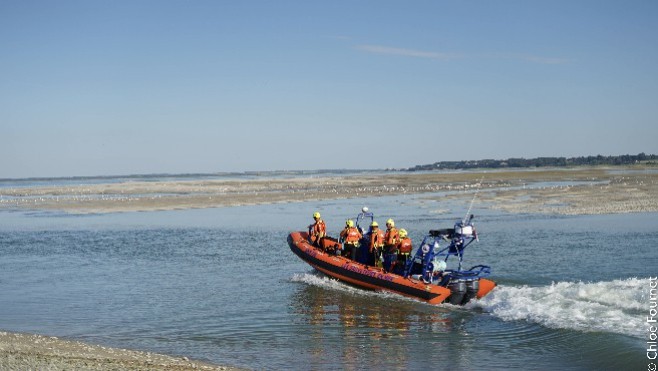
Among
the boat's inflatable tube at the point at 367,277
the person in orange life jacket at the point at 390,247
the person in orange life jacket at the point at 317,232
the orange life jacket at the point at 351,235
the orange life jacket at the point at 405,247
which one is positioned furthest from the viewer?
the person in orange life jacket at the point at 317,232

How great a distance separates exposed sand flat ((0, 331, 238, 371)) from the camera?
8391mm

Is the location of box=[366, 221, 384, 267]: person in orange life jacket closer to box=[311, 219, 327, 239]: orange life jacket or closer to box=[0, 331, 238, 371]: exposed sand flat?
box=[311, 219, 327, 239]: orange life jacket

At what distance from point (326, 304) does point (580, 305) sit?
4935mm

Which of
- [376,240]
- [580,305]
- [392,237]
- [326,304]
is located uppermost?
[392,237]

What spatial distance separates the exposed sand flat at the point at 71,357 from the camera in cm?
839

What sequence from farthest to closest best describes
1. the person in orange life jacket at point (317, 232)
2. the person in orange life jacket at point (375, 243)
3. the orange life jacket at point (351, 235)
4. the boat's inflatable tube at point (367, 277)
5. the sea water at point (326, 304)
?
the person in orange life jacket at point (317, 232)
the orange life jacket at point (351, 235)
the person in orange life jacket at point (375, 243)
the boat's inflatable tube at point (367, 277)
the sea water at point (326, 304)

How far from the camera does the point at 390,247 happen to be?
49.6 ft

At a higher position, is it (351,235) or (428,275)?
(351,235)

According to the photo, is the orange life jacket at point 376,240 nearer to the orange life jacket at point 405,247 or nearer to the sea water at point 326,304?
the orange life jacket at point 405,247

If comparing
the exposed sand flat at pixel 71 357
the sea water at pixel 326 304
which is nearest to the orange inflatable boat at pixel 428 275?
the sea water at pixel 326 304

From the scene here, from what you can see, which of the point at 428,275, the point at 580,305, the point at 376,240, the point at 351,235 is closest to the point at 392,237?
the point at 376,240

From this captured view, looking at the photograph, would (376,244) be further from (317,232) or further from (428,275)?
(317,232)

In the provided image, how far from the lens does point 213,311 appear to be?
12.9 meters

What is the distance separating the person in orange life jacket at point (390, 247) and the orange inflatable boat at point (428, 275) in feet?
0.84
